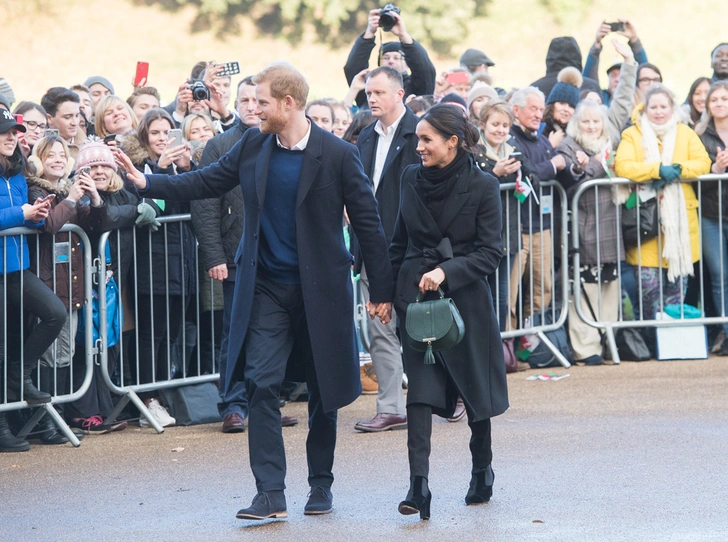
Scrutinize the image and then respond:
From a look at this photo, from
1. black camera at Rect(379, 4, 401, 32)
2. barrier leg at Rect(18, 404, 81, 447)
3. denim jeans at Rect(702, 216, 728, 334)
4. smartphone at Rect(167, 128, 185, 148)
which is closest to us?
barrier leg at Rect(18, 404, 81, 447)

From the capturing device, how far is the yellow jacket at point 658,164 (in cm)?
1041

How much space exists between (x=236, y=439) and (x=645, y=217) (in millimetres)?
4377

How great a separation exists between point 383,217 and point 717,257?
13.4 feet

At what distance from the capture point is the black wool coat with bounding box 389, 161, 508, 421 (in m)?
5.84

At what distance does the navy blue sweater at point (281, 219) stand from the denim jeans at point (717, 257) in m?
5.66

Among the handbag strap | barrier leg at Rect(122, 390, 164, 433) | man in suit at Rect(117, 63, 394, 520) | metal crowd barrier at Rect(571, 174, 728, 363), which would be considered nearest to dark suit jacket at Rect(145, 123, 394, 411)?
man in suit at Rect(117, 63, 394, 520)

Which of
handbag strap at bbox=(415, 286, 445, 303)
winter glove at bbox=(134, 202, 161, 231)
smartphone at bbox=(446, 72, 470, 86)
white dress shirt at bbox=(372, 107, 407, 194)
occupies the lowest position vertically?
handbag strap at bbox=(415, 286, 445, 303)

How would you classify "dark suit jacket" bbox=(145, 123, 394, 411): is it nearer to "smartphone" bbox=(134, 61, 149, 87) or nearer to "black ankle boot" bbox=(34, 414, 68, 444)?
"black ankle boot" bbox=(34, 414, 68, 444)

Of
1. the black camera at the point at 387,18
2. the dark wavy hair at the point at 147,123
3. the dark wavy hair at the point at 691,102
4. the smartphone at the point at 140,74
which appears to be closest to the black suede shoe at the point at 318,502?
the dark wavy hair at the point at 147,123

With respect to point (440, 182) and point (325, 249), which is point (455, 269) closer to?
point (440, 182)

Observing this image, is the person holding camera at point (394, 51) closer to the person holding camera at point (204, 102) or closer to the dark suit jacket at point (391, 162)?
the person holding camera at point (204, 102)

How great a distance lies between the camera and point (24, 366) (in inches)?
300

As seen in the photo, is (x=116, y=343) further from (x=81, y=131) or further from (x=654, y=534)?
(x=654, y=534)

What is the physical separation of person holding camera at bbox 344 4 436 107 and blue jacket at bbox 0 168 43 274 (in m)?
3.32
